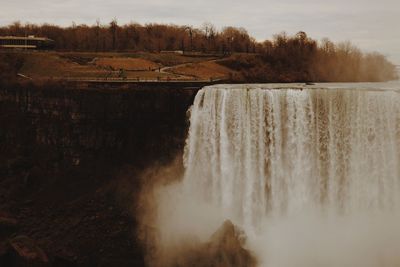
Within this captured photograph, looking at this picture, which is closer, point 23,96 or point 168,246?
point 168,246

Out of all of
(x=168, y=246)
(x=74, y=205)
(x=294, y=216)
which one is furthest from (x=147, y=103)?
(x=294, y=216)

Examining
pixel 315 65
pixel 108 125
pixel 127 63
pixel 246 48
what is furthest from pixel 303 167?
pixel 246 48

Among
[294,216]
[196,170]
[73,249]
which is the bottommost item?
[73,249]

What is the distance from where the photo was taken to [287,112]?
100 feet

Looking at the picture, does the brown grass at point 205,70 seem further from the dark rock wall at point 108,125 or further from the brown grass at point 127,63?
the dark rock wall at point 108,125

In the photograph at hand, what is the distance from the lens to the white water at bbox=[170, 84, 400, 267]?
97.2 feet

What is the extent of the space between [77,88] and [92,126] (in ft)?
10.9

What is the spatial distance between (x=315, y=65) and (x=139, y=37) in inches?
1252

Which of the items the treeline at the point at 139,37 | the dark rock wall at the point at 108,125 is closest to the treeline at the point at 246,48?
the treeline at the point at 139,37

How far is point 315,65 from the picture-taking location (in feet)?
194

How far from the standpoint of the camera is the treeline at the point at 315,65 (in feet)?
178

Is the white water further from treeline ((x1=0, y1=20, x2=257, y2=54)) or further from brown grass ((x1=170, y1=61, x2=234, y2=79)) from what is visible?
treeline ((x1=0, y1=20, x2=257, y2=54))

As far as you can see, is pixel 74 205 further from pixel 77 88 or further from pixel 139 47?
pixel 139 47

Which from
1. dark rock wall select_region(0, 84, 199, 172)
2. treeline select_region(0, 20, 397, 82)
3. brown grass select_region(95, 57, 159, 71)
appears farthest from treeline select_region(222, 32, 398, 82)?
dark rock wall select_region(0, 84, 199, 172)
